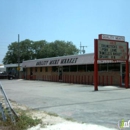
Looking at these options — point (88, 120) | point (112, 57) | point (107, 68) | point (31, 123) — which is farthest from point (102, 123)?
point (107, 68)

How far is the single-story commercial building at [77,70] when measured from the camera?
24250 mm

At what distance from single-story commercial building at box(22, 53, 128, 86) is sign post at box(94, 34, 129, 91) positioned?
2.71m

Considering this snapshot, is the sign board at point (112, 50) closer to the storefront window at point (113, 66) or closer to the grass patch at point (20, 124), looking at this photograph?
the storefront window at point (113, 66)

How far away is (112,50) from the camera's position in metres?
20.1

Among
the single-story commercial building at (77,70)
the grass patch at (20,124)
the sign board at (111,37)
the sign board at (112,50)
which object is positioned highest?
the sign board at (111,37)

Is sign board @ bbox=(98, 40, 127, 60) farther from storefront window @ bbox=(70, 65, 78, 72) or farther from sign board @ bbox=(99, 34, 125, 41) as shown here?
storefront window @ bbox=(70, 65, 78, 72)

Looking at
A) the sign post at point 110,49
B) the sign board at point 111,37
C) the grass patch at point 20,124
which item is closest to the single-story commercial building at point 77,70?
the sign post at point 110,49

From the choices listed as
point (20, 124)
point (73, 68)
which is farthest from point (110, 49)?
point (20, 124)

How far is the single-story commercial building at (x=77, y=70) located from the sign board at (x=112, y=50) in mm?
2713

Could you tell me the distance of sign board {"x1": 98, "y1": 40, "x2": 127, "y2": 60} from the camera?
19403 mm

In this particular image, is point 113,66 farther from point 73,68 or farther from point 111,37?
point 73,68

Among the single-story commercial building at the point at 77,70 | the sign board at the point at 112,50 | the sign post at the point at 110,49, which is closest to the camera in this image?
the sign post at the point at 110,49

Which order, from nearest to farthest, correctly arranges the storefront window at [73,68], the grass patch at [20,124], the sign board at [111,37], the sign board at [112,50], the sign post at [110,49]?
the grass patch at [20,124]
the sign post at [110,49]
the sign board at [112,50]
the sign board at [111,37]
the storefront window at [73,68]

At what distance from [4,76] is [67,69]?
22625mm
